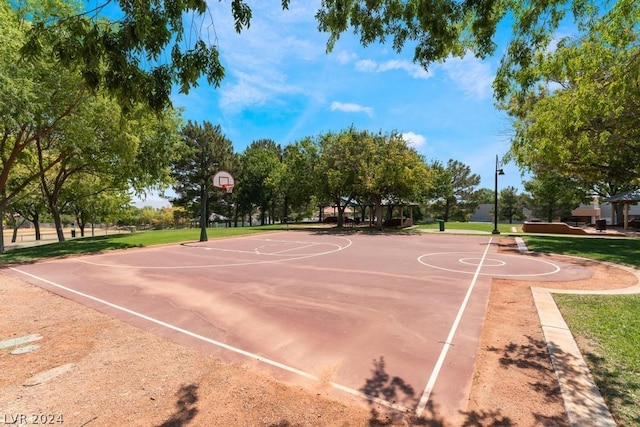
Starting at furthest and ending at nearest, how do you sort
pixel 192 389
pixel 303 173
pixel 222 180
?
pixel 303 173 < pixel 222 180 < pixel 192 389

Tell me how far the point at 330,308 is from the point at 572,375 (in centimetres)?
453

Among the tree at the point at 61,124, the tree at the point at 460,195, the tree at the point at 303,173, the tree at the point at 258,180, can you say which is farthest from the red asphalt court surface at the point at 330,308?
the tree at the point at 460,195

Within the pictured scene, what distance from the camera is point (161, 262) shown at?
15062mm

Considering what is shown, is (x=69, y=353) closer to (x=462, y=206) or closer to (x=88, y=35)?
(x=88, y=35)

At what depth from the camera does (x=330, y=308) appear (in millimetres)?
7621

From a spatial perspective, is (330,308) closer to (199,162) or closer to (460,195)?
(199,162)

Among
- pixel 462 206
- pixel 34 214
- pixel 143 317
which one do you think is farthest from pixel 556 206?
pixel 34 214

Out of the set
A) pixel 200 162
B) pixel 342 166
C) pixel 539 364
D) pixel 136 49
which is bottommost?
pixel 539 364

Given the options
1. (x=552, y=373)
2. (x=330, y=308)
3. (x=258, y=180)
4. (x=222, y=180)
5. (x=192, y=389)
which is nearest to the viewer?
(x=192, y=389)

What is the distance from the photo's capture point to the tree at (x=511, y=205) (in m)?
64.0

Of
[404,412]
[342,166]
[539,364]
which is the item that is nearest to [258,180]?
[342,166]

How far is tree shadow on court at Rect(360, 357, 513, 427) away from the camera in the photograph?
3.58 meters

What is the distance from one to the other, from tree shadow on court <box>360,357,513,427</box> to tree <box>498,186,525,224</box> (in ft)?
227

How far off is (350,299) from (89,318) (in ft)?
19.9
